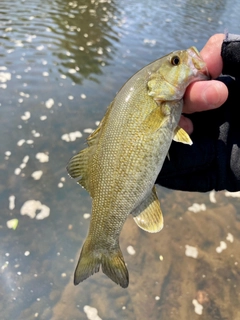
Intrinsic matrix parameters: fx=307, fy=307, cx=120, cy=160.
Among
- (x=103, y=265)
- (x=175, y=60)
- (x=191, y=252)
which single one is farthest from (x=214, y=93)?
(x=191, y=252)

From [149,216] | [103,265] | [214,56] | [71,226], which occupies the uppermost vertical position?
[214,56]

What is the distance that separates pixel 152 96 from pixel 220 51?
2.36ft

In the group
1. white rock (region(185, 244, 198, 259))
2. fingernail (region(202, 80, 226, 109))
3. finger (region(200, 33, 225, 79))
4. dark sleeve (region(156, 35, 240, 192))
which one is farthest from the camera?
white rock (region(185, 244, 198, 259))

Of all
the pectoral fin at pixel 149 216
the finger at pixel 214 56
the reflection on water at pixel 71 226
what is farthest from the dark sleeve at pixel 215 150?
the reflection on water at pixel 71 226

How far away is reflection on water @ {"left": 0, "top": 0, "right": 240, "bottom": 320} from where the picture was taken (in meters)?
4.26

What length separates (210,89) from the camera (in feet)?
7.16

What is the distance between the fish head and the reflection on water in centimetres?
318

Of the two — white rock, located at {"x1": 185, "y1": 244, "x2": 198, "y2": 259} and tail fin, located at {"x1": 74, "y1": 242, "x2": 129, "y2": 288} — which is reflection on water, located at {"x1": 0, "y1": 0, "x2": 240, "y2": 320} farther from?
tail fin, located at {"x1": 74, "y1": 242, "x2": 129, "y2": 288}

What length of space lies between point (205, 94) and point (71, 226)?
3.68m

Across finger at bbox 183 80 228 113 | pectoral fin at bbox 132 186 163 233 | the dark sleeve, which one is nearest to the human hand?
finger at bbox 183 80 228 113

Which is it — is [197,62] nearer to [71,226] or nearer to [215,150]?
[215,150]

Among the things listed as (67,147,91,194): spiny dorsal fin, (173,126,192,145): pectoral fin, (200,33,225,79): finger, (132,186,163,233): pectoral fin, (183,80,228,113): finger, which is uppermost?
(200,33,225,79): finger

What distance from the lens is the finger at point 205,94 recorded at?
218 centimetres

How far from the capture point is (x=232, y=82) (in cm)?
287
